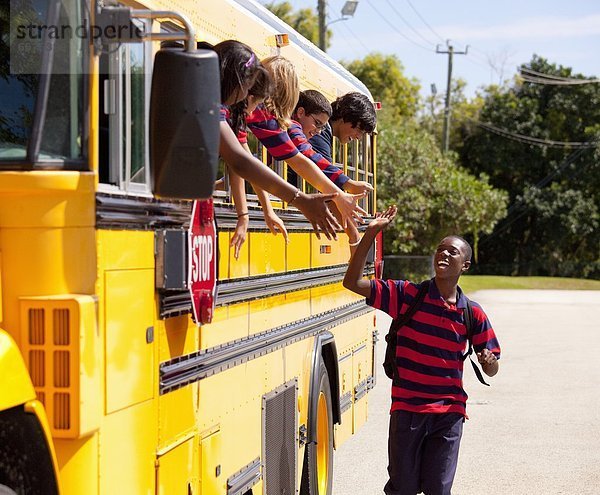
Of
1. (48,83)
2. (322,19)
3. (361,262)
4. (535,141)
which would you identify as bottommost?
(361,262)

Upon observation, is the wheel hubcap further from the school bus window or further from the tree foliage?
the tree foliage

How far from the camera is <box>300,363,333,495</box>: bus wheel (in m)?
6.16

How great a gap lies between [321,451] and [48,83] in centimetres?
398

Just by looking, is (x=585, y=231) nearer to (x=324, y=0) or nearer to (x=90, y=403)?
(x=324, y=0)

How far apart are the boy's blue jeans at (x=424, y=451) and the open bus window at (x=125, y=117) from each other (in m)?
2.39

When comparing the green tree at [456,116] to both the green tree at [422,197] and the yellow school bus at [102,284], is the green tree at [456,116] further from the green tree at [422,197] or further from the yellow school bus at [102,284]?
the yellow school bus at [102,284]

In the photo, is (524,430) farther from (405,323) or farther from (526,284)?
(526,284)

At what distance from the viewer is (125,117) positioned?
3381 millimetres

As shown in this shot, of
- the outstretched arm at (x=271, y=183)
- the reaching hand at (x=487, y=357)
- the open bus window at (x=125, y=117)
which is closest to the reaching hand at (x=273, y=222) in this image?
the outstretched arm at (x=271, y=183)

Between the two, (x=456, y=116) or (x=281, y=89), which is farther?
(x=456, y=116)

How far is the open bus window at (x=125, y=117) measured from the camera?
327 cm

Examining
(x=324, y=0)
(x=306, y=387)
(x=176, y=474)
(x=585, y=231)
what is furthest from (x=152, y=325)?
(x=585, y=231)

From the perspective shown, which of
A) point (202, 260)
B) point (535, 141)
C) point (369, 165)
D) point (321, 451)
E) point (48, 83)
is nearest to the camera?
point (48, 83)

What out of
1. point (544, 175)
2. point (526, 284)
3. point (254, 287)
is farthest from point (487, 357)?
point (544, 175)
